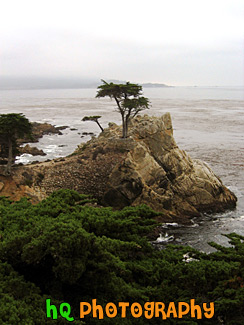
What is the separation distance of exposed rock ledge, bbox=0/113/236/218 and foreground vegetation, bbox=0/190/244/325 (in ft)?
43.2

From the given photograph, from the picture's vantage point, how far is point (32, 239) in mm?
8734

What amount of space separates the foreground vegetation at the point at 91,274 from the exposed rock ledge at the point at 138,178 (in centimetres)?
1318

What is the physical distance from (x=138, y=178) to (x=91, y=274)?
15.8 metres

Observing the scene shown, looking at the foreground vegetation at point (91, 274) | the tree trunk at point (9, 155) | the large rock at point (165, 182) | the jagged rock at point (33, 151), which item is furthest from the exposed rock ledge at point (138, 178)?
the jagged rock at point (33, 151)

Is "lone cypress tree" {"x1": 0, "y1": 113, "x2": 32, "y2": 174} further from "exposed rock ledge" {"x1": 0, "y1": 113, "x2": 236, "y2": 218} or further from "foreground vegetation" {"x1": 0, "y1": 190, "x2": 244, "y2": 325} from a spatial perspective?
"foreground vegetation" {"x1": 0, "y1": 190, "x2": 244, "y2": 325}

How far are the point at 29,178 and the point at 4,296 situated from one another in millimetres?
17754

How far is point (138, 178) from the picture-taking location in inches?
955

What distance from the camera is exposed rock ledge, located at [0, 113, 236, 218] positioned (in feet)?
79.3

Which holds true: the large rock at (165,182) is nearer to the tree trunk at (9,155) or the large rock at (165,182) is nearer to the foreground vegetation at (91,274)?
the tree trunk at (9,155)

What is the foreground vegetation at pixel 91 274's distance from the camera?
8000mm

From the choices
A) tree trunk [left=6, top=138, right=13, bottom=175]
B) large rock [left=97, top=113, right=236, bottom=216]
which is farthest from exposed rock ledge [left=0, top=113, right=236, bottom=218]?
tree trunk [left=6, top=138, right=13, bottom=175]

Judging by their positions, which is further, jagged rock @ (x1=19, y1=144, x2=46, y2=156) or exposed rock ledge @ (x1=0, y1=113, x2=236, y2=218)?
jagged rock @ (x1=19, y1=144, x2=46, y2=156)

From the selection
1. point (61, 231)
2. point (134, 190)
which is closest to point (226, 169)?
point (134, 190)

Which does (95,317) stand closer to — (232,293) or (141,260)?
(141,260)
